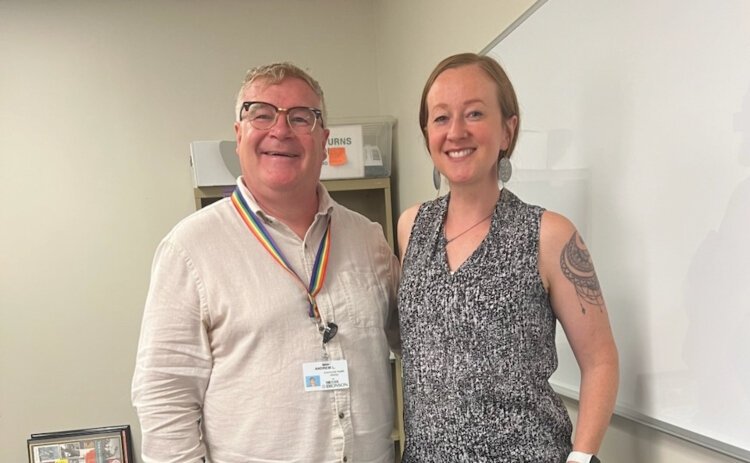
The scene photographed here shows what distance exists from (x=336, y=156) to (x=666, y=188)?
6.53 feet

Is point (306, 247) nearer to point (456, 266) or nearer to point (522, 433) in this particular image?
point (456, 266)

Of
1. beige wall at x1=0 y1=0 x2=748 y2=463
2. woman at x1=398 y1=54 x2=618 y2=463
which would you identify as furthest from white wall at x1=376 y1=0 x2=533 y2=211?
woman at x1=398 y1=54 x2=618 y2=463

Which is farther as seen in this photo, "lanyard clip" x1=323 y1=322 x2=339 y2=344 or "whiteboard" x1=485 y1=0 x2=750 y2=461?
"lanyard clip" x1=323 y1=322 x2=339 y2=344

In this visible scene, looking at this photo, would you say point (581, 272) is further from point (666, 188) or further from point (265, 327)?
point (265, 327)

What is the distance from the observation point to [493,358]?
1.06 m

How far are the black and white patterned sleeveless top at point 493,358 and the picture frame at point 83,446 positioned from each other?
8.20ft

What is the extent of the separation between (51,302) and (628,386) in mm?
2948

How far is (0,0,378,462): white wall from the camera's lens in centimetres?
300

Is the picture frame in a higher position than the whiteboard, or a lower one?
lower

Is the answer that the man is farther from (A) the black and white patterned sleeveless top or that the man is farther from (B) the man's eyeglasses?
(A) the black and white patterned sleeveless top

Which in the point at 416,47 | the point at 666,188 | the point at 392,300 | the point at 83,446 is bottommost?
the point at 83,446

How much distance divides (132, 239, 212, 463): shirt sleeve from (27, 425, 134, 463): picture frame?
223 cm

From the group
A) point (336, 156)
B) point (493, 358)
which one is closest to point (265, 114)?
point (493, 358)

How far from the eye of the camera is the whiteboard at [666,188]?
84 centimetres
